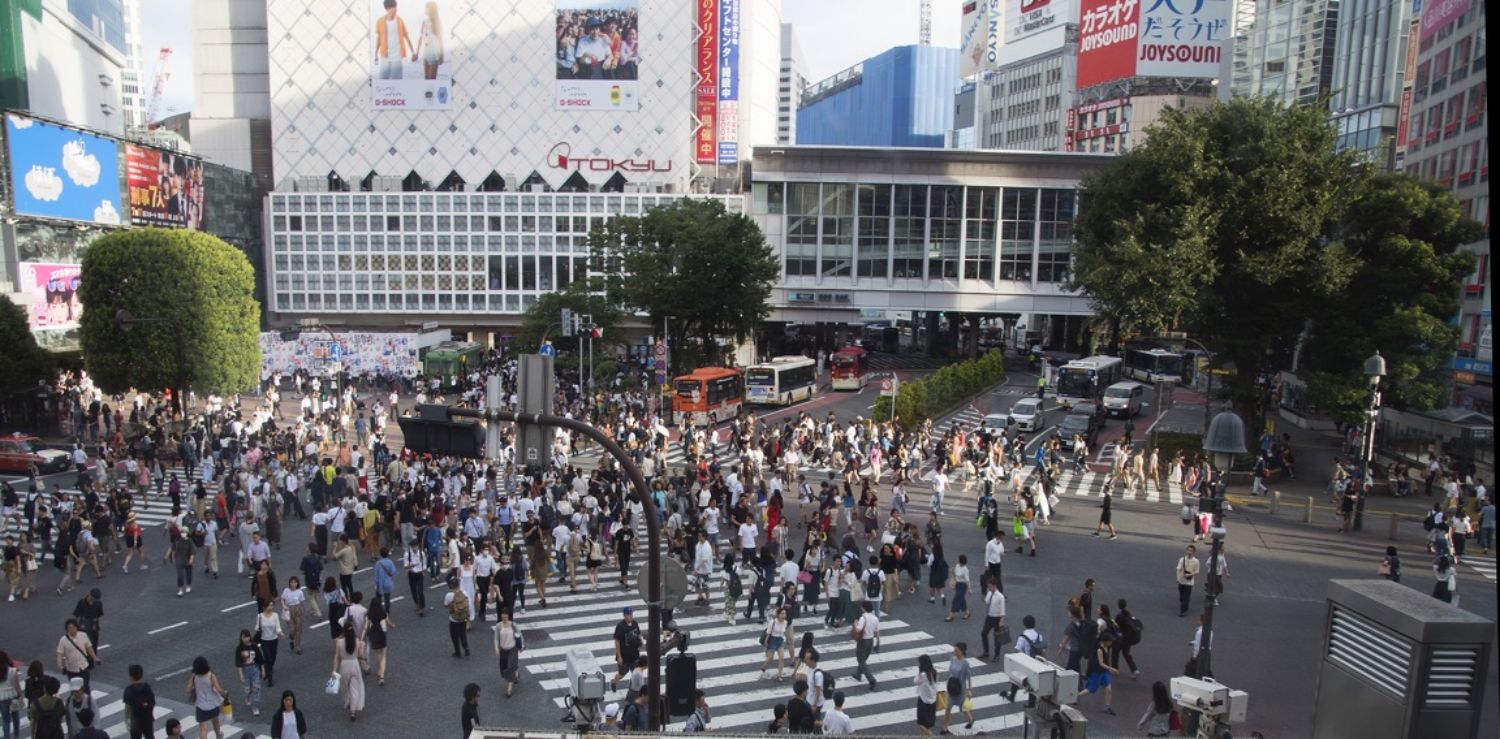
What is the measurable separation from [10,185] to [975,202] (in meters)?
52.1

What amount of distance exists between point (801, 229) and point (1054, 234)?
55.6 ft

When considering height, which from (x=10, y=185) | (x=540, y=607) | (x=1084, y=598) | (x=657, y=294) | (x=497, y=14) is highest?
(x=497, y=14)

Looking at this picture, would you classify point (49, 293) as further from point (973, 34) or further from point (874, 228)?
point (973, 34)

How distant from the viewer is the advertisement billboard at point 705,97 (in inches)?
2694

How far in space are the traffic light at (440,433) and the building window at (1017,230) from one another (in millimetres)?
57455

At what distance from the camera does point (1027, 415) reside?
3912cm

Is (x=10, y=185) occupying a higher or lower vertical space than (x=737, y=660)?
higher

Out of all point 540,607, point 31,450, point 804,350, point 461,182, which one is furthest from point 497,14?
point 540,607

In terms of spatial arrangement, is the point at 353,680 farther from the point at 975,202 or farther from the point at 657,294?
the point at 975,202

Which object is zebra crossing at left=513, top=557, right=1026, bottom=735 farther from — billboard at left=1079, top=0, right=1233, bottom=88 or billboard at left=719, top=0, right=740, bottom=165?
billboard at left=1079, top=0, right=1233, bottom=88

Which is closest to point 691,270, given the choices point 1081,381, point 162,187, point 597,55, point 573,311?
point 573,311

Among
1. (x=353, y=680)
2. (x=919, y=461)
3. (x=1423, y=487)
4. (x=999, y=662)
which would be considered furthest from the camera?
(x=919, y=461)

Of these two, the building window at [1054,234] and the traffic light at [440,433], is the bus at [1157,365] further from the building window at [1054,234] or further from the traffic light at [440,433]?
the traffic light at [440,433]

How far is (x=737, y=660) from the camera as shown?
53.9 ft
